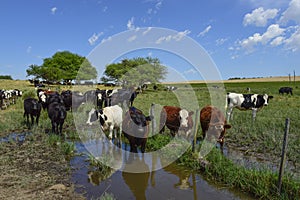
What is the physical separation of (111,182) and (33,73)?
5954 cm

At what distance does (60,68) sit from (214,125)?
57.3 meters

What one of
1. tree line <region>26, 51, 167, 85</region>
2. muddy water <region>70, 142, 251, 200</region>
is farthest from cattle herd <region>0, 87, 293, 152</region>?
tree line <region>26, 51, 167, 85</region>

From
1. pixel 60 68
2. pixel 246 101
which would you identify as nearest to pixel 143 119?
pixel 246 101

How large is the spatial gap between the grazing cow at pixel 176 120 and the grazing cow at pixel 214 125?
51cm

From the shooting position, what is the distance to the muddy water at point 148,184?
500 cm

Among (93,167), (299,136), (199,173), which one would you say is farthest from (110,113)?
(299,136)

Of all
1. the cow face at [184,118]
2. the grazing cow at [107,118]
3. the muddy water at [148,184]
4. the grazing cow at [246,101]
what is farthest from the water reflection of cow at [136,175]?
the grazing cow at [246,101]

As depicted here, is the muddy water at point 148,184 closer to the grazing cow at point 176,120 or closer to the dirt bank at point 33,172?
the dirt bank at point 33,172

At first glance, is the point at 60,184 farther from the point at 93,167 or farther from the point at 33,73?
the point at 33,73

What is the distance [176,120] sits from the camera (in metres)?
9.00

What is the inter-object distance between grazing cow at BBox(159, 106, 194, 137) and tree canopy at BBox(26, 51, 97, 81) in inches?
1662

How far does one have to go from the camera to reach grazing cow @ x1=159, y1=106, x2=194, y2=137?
8.49 meters

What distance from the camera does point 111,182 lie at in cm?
558

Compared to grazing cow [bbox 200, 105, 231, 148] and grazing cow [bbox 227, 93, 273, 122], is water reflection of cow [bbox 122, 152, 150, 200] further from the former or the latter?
grazing cow [bbox 227, 93, 273, 122]
